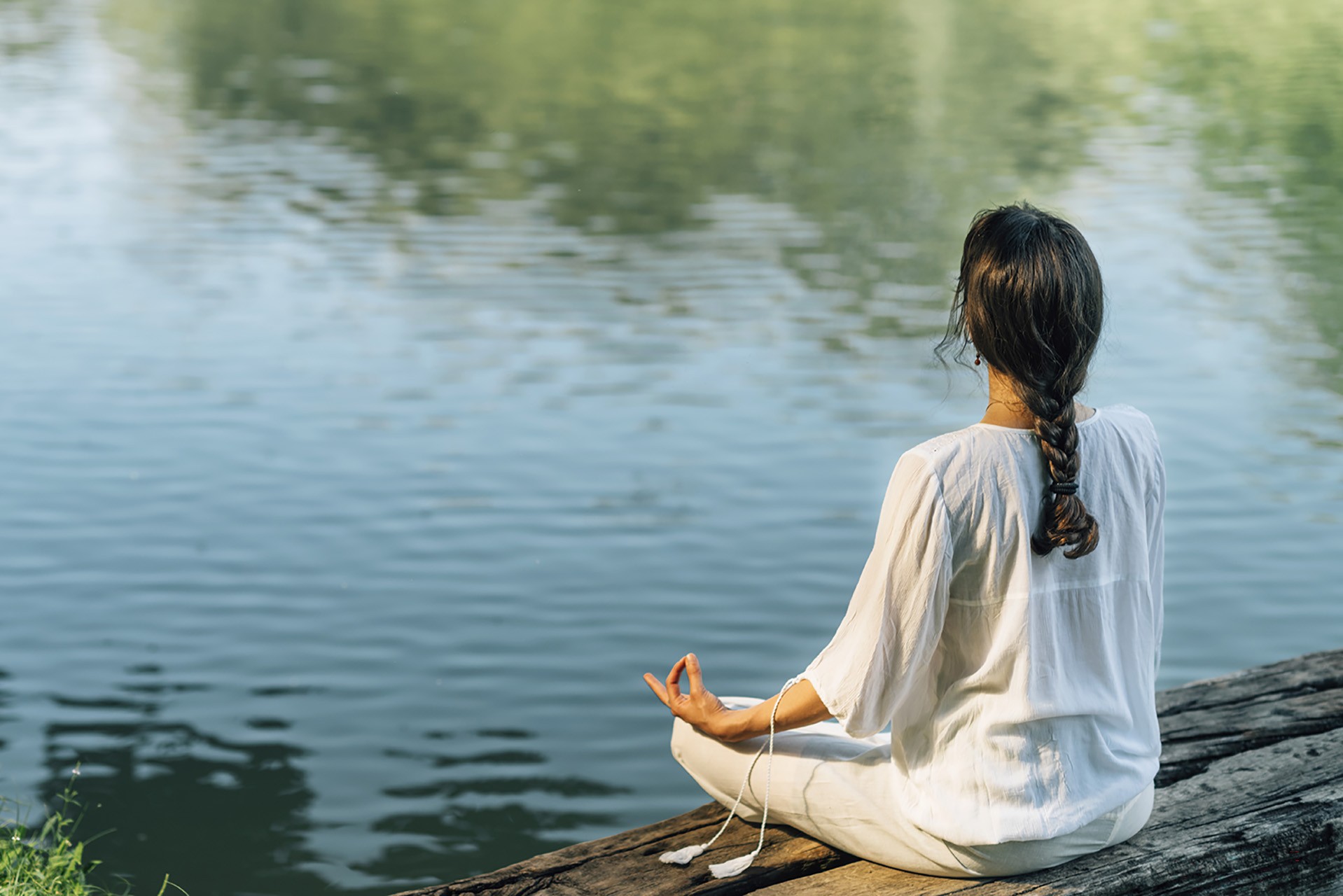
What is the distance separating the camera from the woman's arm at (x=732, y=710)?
268 centimetres

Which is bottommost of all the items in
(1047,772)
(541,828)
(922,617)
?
(541,828)

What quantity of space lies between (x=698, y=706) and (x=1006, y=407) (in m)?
0.86

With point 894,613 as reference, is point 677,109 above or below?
below

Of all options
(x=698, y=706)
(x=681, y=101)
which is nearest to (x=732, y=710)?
(x=698, y=706)

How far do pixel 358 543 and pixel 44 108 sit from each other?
13.5 meters

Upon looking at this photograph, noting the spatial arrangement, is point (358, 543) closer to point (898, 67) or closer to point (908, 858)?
point (908, 858)

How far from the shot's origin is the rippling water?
5.17 m

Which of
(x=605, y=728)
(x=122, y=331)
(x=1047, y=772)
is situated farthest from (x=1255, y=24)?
(x=1047, y=772)

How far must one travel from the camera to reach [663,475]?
295 inches

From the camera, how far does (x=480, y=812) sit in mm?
4812

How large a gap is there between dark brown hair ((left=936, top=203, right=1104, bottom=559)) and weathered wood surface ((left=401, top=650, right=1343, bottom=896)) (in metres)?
0.67

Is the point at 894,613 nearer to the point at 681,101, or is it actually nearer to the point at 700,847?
the point at 700,847

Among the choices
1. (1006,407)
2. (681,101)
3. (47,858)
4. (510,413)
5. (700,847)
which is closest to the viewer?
(1006,407)

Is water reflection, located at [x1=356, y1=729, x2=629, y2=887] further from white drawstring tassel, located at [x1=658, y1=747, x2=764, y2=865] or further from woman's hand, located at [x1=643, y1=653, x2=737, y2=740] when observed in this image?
woman's hand, located at [x1=643, y1=653, x2=737, y2=740]
